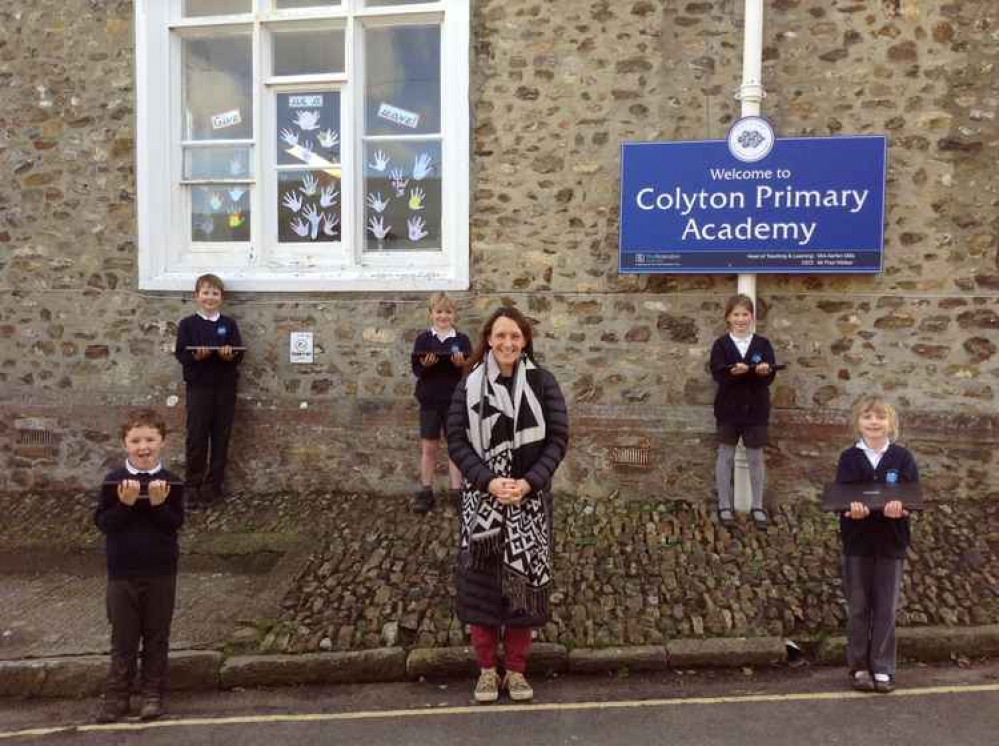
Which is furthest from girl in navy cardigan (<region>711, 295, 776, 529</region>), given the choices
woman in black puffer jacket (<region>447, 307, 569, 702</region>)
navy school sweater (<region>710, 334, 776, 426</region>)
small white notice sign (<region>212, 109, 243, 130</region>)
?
small white notice sign (<region>212, 109, 243, 130</region>)

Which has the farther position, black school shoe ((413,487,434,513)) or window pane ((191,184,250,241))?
window pane ((191,184,250,241))

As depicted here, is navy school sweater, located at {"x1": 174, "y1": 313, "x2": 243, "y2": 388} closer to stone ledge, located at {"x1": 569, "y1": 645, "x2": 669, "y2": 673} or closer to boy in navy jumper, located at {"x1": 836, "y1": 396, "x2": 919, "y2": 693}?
stone ledge, located at {"x1": 569, "y1": 645, "x2": 669, "y2": 673}

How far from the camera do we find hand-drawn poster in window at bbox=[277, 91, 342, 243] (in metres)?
7.41

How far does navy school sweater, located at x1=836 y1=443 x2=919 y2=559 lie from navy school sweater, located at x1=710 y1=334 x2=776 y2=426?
206cm

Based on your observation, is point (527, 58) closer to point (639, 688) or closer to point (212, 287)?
point (212, 287)

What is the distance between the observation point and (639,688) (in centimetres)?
434

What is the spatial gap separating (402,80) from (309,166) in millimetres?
1152

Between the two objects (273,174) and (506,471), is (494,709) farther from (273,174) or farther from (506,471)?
(273,174)

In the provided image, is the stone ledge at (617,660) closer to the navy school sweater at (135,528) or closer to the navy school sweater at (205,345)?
the navy school sweater at (135,528)

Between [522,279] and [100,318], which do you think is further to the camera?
[100,318]

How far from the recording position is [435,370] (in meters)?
6.54

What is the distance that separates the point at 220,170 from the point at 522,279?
3.10m

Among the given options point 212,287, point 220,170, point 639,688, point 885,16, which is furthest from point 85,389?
point 885,16

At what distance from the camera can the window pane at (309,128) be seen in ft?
24.3
